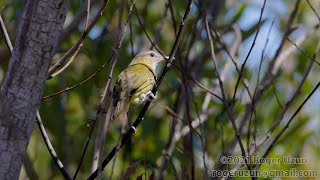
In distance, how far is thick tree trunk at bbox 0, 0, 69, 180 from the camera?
8.55ft

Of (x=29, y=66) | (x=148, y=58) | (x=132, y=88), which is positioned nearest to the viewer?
(x=29, y=66)

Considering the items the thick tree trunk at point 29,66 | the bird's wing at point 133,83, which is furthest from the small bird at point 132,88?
the thick tree trunk at point 29,66

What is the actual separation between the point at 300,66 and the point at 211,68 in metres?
0.79

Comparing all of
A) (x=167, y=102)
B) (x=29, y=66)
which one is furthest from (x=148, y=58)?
(x=29, y=66)

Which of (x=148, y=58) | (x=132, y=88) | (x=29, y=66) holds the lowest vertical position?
(x=29, y=66)

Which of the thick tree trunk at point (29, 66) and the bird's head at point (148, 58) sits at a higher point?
the bird's head at point (148, 58)

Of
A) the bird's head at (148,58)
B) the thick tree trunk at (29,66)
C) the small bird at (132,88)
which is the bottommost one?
the thick tree trunk at (29,66)

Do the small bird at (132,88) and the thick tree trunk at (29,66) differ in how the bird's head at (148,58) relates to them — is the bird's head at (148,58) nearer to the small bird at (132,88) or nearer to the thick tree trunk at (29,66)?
the small bird at (132,88)

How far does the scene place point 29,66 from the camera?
262cm

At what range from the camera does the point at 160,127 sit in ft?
17.7

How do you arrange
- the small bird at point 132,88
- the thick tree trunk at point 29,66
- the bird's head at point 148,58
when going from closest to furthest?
1. the thick tree trunk at point 29,66
2. the small bird at point 132,88
3. the bird's head at point 148,58

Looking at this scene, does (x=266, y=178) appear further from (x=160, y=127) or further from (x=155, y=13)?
(x=155, y=13)

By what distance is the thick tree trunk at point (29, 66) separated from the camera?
8.55ft

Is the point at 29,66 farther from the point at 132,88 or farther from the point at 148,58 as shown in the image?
the point at 148,58
